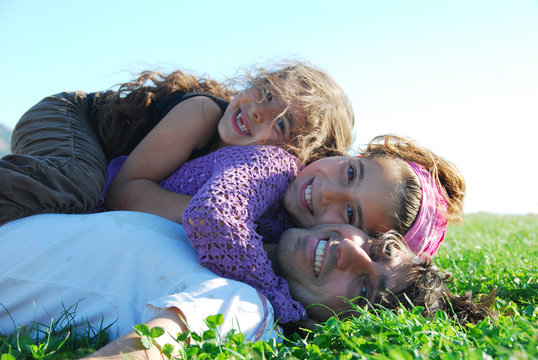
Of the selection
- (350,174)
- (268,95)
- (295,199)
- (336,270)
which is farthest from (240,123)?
(336,270)

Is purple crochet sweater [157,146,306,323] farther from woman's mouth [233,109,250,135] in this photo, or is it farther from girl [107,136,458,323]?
woman's mouth [233,109,250,135]

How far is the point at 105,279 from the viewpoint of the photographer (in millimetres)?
2334

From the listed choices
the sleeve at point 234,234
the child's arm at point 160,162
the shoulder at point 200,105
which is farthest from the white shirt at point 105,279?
the shoulder at point 200,105

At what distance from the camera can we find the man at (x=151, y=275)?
2.12 metres

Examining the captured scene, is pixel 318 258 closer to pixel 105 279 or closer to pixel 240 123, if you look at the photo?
pixel 105 279

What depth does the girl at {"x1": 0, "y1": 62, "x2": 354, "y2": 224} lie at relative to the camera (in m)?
2.99

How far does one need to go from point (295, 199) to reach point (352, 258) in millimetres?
710

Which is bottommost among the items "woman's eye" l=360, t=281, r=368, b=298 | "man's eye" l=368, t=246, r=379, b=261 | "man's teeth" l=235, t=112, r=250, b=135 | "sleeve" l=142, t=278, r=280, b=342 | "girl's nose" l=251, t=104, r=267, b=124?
"woman's eye" l=360, t=281, r=368, b=298

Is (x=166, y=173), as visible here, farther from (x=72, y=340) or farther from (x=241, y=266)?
(x=72, y=340)

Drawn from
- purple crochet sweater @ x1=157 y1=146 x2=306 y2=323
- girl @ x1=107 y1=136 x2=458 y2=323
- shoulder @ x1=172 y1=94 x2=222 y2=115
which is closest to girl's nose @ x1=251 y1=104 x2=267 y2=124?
shoulder @ x1=172 y1=94 x2=222 y2=115

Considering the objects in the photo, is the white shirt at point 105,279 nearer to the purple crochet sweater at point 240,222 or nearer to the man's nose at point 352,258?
the purple crochet sweater at point 240,222

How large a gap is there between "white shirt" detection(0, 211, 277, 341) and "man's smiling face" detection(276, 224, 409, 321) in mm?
444

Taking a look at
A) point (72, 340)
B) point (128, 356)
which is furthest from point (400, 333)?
point (72, 340)

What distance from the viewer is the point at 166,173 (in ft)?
11.7
